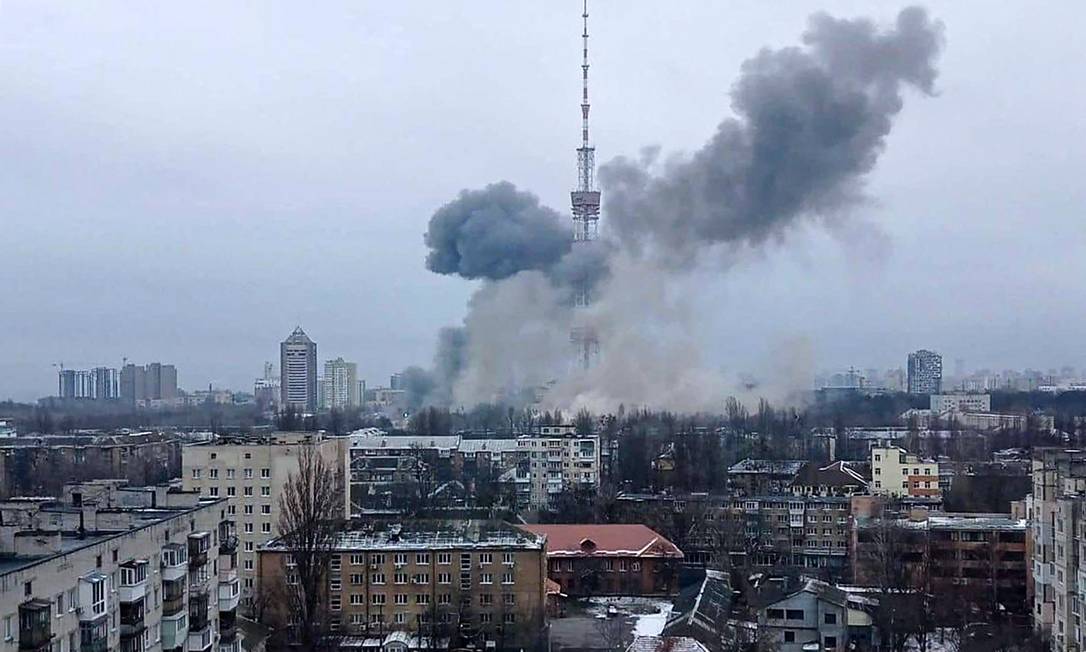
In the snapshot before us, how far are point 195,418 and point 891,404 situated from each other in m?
35.9

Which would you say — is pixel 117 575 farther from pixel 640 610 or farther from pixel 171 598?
pixel 640 610

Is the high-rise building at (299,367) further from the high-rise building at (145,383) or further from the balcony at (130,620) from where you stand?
the balcony at (130,620)

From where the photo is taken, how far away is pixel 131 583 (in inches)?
330

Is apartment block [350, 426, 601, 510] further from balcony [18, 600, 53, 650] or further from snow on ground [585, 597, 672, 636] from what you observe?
balcony [18, 600, 53, 650]

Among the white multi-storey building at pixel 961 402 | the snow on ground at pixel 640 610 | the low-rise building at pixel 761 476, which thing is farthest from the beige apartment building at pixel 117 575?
the white multi-storey building at pixel 961 402

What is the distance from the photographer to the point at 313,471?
15.4m

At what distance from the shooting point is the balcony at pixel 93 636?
783cm

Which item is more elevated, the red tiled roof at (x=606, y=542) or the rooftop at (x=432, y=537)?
the rooftop at (x=432, y=537)

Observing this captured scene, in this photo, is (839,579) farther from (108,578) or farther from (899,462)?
(108,578)

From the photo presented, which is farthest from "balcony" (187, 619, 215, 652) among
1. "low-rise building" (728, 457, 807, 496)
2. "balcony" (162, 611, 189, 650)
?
"low-rise building" (728, 457, 807, 496)

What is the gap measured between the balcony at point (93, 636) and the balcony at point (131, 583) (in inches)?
12.5

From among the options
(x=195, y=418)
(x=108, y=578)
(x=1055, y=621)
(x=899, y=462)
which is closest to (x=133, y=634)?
(x=108, y=578)

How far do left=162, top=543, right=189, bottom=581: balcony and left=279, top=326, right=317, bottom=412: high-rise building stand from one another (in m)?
64.4

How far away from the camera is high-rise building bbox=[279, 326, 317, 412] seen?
73.5m
